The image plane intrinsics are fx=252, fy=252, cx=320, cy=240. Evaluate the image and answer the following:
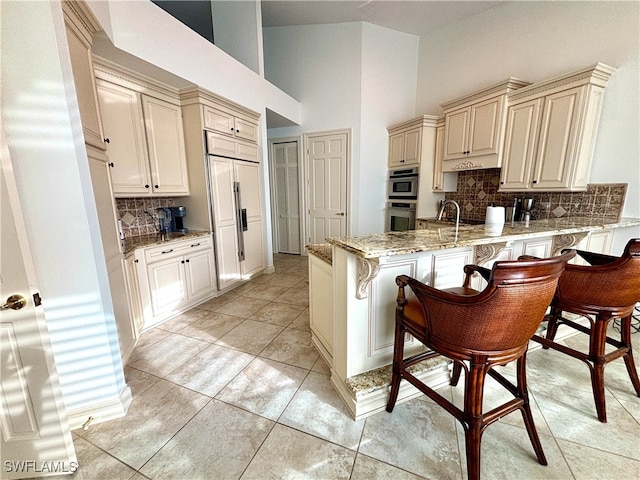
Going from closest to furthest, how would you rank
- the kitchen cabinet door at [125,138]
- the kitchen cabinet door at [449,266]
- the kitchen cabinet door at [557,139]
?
the kitchen cabinet door at [449,266], the kitchen cabinet door at [125,138], the kitchen cabinet door at [557,139]

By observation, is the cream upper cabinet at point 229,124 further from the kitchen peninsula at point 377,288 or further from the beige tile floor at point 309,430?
the beige tile floor at point 309,430

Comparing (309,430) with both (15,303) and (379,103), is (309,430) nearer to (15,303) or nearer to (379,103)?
(15,303)

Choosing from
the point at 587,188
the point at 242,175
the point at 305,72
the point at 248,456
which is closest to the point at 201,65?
the point at 242,175

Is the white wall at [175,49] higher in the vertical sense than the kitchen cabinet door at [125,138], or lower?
higher

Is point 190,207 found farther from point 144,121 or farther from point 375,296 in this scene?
point 375,296

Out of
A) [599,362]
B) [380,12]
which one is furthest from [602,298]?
[380,12]

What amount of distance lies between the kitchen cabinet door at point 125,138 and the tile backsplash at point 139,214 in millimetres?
405

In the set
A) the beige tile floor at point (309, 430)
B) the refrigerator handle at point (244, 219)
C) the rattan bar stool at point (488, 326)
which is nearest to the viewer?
the rattan bar stool at point (488, 326)

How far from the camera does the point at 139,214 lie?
2.97 meters

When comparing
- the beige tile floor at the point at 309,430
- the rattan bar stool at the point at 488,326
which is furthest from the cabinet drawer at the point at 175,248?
the rattan bar stool at the point at 488,326

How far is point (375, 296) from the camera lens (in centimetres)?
154

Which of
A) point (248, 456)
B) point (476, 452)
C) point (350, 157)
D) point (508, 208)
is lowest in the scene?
point (248, 456)

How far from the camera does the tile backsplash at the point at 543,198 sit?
8.30 feet

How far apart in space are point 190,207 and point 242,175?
0.82 m
